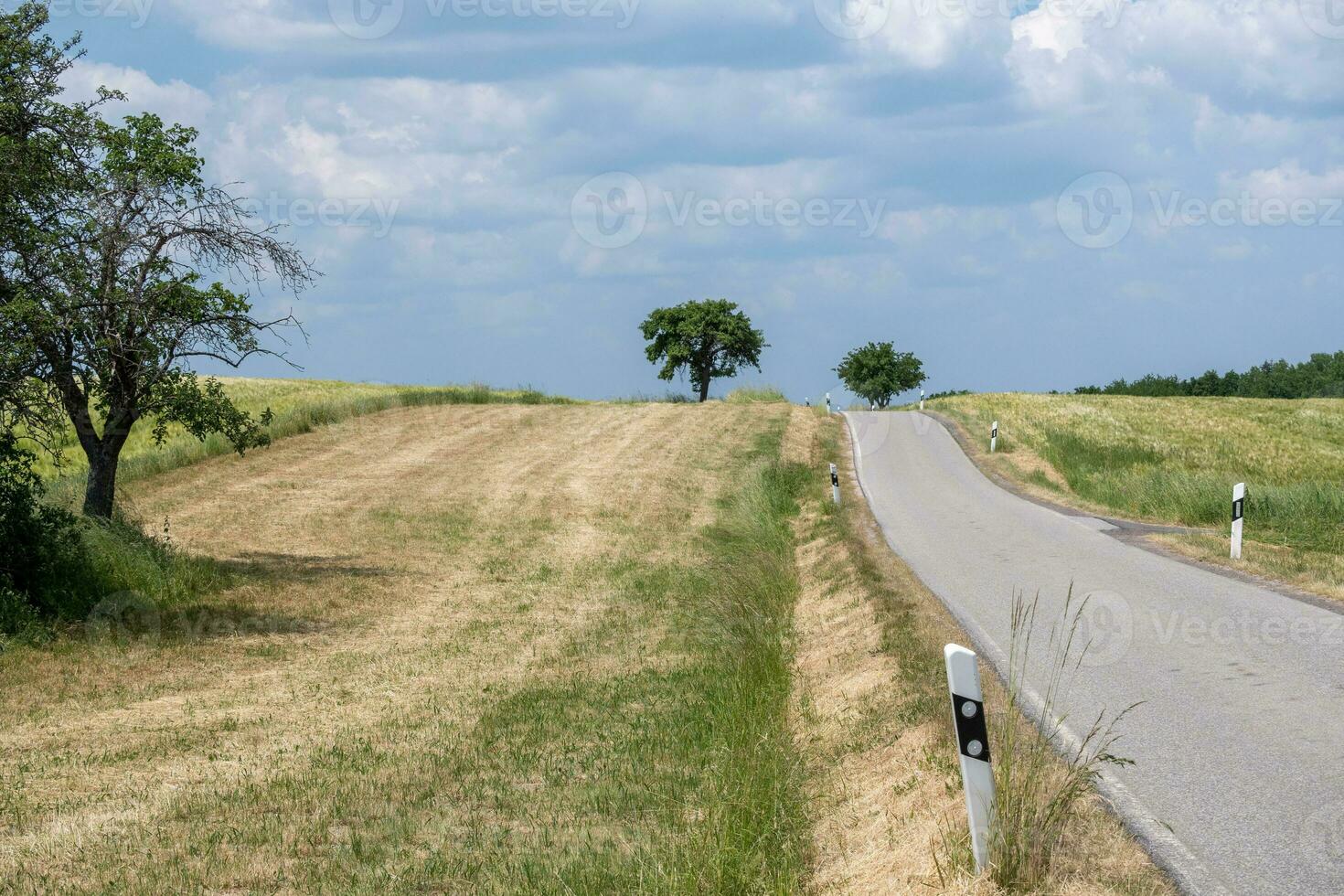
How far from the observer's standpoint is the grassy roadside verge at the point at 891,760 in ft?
19.3

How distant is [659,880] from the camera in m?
6.21

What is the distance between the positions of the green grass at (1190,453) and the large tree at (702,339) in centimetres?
2699

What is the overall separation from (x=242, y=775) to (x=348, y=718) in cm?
201

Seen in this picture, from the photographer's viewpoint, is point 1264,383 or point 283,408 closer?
point 283,408

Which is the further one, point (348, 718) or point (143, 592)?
point (143, 592)

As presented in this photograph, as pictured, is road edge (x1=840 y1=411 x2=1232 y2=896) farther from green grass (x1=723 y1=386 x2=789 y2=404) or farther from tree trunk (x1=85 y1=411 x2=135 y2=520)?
green grass (x1=723 y1=386 x2=789 y2=404)

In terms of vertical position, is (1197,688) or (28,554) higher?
(28,554)

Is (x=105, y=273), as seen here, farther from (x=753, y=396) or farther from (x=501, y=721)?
(x=753, y=396)

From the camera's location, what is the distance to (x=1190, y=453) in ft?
129

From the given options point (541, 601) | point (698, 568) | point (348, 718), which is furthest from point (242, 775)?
point (698, 568)

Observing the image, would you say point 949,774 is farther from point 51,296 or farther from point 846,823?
point 51,296

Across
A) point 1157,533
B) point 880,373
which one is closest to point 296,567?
point 1157,533

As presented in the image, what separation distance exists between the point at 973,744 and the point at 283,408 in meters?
42.8

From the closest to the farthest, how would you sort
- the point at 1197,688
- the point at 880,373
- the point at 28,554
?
the point at 1197,688 < the point at 28,554 < the point at 880,373
